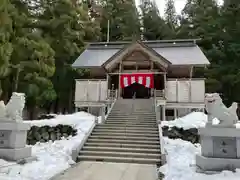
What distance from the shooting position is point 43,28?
21.1 metres

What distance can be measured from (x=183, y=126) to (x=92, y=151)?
5.17 m

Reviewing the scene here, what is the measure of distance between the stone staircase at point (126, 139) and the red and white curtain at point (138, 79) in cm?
341

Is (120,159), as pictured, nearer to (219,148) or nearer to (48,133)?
(219,148)

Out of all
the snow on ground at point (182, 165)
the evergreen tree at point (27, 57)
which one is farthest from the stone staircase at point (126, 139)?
the evergreen tree at point (27, 57)

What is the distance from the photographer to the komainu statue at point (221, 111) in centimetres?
777

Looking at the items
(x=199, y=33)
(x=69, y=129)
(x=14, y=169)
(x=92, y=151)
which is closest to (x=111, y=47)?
(x=199, y=33)

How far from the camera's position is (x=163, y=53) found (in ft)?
73.4

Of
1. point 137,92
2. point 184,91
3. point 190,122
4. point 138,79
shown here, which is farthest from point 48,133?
point 137,92

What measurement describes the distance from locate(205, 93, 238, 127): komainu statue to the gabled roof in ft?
35.2

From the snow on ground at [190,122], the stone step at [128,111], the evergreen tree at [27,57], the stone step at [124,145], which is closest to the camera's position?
the stone step at [124,145]

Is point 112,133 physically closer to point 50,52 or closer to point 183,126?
point 183,126

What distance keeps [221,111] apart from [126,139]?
4.85m

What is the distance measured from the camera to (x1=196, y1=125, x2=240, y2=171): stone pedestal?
7.45 meters

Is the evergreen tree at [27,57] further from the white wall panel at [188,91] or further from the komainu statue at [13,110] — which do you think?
the white wall panel at [188,91]
